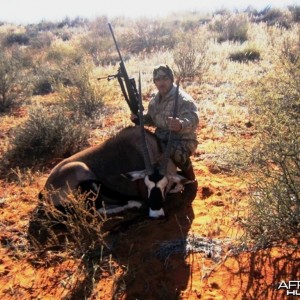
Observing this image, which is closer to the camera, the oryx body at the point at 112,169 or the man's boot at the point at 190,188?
the oryx body at the point at 112,169

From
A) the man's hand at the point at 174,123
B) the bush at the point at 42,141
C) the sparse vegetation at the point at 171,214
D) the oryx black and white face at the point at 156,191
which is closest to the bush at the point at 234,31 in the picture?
the sparse vegetation at the point at 171,214

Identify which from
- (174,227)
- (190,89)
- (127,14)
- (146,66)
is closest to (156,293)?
(174,227)

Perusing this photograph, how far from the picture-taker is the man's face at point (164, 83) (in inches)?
214

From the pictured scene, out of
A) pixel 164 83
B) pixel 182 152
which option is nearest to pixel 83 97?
pixel 164 83

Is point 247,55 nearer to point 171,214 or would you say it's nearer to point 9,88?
point 9,88

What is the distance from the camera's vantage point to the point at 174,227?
4656 mm

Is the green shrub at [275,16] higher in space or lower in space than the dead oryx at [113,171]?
lower

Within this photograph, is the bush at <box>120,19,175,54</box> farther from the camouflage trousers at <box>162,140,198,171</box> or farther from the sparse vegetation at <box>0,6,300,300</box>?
→ the camouflage trousers at <box>162,140,198,171</box>

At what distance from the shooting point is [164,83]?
547cm

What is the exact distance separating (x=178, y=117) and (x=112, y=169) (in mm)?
1141

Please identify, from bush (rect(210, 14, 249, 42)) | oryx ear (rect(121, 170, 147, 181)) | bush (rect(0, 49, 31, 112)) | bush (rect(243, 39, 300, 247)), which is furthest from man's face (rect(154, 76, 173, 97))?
bush (rect(210, 14, 249, 42))

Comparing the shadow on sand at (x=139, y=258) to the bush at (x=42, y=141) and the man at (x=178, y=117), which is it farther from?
the bush at (x=42, y=141)

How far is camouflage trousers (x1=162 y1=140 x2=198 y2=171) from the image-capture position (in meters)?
5.35

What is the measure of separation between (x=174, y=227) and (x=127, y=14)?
1200 inches
